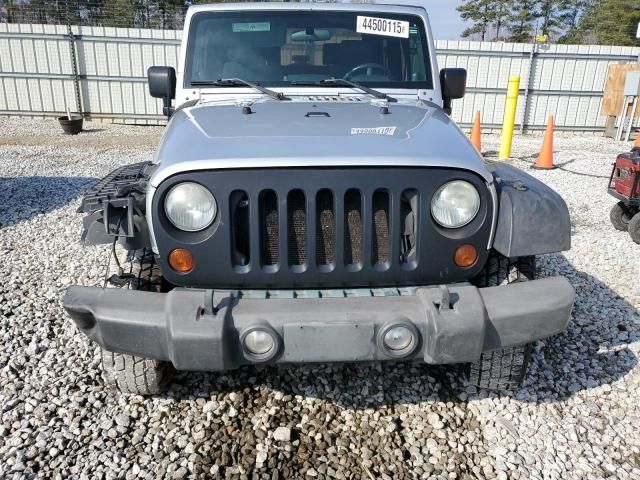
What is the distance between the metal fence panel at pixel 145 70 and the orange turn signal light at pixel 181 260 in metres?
12.5

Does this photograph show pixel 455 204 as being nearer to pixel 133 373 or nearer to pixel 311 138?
pixel 311 138

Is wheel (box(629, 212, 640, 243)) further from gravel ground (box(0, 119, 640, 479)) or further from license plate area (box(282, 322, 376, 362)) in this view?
license plate area (box(282, 322, 376, 362))

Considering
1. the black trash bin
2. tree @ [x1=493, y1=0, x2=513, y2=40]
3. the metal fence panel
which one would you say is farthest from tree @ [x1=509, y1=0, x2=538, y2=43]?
the black trash bin

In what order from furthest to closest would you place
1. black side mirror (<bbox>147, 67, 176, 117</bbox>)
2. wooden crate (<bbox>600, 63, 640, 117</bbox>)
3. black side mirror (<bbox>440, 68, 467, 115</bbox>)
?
wooden crate (<bbox>600, 63, 640, 117</bbox>)
black side mirror (<bbox>440, 68, 467, 115</bbox>)
black side mirror (<bbox>147, 67, 176, 117</bbox>)

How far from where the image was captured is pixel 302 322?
1987 millimetres

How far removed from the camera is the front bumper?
1.98 m

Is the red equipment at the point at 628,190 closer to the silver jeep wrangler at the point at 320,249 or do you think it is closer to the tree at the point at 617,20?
the silver jeep wrangler at the point at 320,249

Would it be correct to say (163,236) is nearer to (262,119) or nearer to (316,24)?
(262,119)

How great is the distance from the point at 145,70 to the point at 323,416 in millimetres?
12878

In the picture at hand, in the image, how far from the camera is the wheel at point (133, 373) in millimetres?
2555

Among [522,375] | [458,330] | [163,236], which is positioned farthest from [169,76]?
[522,375]

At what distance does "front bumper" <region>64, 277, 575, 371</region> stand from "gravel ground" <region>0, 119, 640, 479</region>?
588mm

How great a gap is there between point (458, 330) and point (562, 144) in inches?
470

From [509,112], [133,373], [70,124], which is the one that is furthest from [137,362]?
[70,124]
